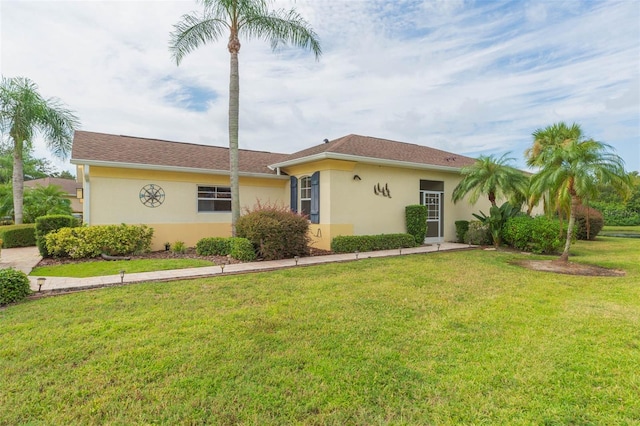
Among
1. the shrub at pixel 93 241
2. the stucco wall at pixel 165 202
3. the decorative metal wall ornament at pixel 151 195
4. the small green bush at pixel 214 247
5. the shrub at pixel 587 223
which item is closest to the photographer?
the shrub at pixel 93 241

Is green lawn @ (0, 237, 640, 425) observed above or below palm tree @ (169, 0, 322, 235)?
below

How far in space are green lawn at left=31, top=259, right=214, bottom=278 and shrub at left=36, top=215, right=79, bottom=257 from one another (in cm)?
182

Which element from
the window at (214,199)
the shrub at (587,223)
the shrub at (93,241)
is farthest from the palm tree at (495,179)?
the shrub at (93,241)

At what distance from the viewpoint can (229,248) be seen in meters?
10.9

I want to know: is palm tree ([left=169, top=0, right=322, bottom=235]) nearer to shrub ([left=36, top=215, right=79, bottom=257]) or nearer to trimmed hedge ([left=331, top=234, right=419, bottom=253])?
trimmed hedge ([left=331, top=234, right=419, bottom=253])

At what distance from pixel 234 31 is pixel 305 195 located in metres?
6.63

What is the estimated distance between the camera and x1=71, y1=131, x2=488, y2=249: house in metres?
11.7

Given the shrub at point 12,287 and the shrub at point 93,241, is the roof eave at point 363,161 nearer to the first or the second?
the shrub at point 93,241

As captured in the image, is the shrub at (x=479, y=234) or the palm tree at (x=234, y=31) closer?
the palm tree at (x=234, y=31)

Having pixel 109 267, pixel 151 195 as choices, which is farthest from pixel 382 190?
pixel 109 267

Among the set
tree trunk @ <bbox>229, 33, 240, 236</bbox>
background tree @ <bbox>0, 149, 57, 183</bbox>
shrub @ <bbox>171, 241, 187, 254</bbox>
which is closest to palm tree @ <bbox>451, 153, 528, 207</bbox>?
tree trunk @ <bbox>229, 33, 240, 236</bbox>

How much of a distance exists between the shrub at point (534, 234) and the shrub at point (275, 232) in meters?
8.58

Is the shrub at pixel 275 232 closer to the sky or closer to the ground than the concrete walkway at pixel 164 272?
closer to the sky

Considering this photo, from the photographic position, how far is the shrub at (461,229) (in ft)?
49.0
